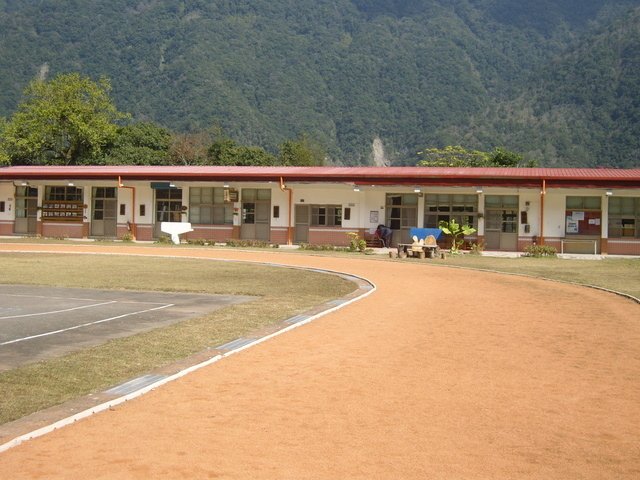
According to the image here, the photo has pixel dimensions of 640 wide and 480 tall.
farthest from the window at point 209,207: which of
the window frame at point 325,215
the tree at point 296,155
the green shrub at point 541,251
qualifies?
the tree at point 296,155

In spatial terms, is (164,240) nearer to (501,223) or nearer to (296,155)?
(501,223)

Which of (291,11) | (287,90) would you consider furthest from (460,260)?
(291,11)

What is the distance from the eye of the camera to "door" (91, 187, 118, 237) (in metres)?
37.9

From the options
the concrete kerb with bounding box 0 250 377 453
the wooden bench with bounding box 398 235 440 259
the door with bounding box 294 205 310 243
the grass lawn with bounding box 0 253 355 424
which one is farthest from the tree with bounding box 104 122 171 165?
the concrete kerb with bounding box 0 250 377 453

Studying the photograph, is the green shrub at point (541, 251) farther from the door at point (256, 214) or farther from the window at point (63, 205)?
the window at point (63, 205)

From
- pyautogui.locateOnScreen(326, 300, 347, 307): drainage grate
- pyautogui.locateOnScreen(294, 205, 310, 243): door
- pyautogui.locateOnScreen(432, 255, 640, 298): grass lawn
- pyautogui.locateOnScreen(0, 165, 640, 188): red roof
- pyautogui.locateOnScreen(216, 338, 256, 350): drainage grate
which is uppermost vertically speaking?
pyautogui.locateOnScreen(0, 165, 640, 188): red roof

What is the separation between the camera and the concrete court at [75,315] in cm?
901

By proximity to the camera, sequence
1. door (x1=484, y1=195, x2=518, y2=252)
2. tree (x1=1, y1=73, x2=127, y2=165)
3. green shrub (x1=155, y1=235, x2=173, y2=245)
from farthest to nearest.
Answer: tree (x1=1, y1=73, x2=127, y2=165) < green shrub (x1=155, y1=235, x2=173, y2=245) < door (x1=484, y1=195, x2=518, y2=252)

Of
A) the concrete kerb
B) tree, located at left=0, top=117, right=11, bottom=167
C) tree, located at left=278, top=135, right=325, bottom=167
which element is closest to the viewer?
the concrete kerb

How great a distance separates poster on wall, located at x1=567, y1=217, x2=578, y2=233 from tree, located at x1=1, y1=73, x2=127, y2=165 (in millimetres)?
37629

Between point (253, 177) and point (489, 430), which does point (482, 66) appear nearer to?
point (253, 177)

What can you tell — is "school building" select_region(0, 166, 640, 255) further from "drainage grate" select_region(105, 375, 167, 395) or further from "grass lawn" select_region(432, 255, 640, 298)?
"drainage grate" select_region(105, 375, 167, 395)

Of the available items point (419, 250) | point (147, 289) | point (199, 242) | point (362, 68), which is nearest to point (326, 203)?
point (199, 242)

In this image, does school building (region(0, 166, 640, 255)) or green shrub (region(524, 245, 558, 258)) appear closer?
green shrub (region(524, 245, 558, 258))
